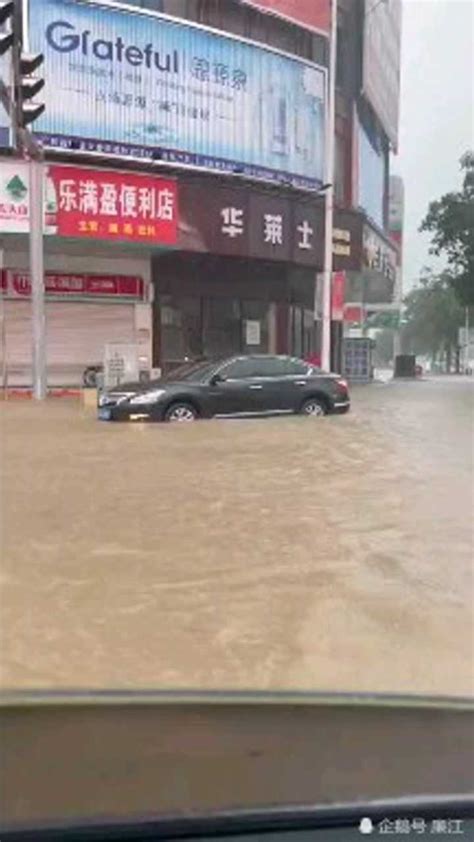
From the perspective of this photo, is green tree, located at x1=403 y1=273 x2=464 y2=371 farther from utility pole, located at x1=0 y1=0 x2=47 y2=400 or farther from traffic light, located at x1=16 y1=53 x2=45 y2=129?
traffic light, located at x1=16 y1=53 x2=45 y2=129

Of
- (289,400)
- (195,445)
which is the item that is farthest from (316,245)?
(195,445)

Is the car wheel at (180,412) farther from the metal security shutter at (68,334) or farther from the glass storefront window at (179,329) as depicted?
the glass storefront window at (179,329)

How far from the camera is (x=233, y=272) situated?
2383 centimetres

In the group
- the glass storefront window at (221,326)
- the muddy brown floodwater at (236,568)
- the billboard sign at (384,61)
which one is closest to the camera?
the muddy brown floodwater at (236,568)

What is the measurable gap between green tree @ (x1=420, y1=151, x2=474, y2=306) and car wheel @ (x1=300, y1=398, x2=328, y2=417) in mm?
14845

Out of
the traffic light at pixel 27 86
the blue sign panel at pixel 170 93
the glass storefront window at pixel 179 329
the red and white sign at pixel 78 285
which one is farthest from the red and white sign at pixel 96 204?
the traffic light at pixel 27 86

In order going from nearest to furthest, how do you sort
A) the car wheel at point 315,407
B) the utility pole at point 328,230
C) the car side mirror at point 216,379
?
the car side mirror at point 216,379 → the car wheel at point 315,407 → the utility pole at point 328,230

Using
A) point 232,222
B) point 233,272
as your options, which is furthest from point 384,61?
point 232,222

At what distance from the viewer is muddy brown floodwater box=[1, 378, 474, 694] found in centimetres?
405

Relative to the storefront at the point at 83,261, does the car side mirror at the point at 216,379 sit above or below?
below

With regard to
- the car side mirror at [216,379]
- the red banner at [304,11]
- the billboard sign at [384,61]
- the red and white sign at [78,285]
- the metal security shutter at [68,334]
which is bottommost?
the car side mirror at [216,379]

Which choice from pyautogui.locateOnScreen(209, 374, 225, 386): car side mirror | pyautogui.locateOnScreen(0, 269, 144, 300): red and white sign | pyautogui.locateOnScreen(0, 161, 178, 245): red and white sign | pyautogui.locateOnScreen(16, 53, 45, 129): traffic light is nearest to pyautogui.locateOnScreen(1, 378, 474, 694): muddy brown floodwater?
pyautogui.locateOnScreen(209, 374, 225, 386): car side mirror

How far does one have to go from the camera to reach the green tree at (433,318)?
7075 cm

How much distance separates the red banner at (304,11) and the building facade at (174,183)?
0.04m
